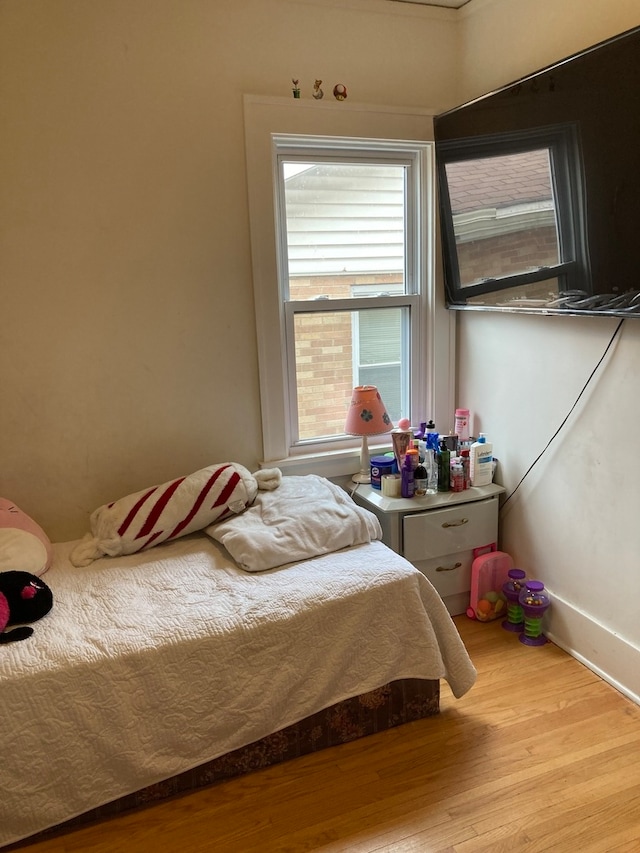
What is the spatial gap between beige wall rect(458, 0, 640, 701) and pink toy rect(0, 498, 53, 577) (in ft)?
5.91

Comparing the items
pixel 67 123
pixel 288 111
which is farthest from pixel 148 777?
pixel 288 111

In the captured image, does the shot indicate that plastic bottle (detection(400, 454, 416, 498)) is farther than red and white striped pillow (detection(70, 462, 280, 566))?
Yes

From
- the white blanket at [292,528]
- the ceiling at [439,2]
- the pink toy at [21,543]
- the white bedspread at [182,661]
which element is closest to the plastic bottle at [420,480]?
the white blanket at [292,528]

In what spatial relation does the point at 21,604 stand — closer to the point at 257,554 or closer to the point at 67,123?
the point at 257,554

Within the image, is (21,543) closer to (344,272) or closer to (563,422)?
(344,272)

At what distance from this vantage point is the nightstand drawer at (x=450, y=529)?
7.87ft

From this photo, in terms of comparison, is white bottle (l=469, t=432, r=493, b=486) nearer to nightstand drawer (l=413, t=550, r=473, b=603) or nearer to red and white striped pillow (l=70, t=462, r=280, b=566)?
nightstand drawer (l=413, t=550, r=473, b=603)

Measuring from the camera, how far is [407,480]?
8.02 feet

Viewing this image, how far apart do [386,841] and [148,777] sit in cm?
64

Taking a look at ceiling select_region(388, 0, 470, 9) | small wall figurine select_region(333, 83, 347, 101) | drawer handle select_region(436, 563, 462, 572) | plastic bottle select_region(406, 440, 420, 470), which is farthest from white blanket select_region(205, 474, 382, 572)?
ceiling select_region(388, 0, 470, 9)

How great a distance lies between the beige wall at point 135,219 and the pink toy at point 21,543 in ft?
0.60

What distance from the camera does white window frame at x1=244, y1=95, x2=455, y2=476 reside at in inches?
91.0

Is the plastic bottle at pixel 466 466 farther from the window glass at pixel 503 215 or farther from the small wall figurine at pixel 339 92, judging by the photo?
the small wall figurine at pixel 339 92

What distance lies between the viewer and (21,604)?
172 cm
